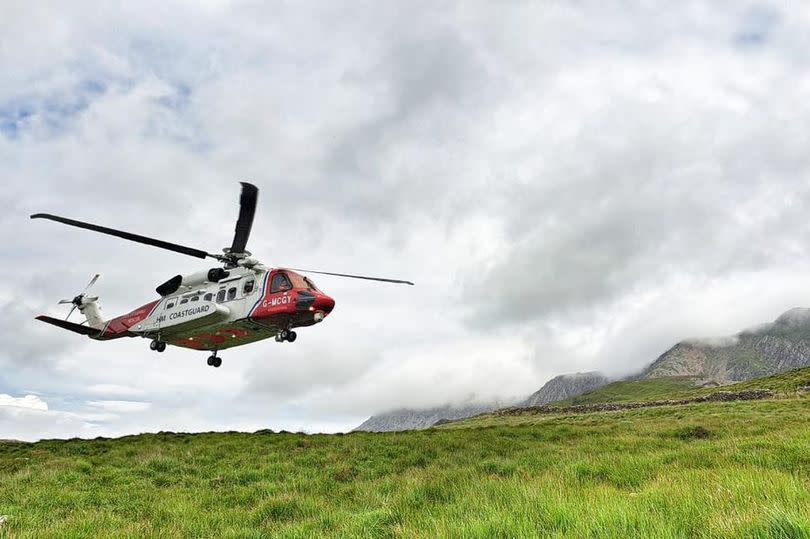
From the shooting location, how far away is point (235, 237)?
24109 mm

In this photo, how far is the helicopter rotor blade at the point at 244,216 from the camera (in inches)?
849

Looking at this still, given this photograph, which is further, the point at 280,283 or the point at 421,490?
the point at 280,283

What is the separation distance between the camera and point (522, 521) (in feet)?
17.1

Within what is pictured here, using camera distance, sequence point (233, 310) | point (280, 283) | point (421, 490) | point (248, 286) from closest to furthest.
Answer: point (421, 490), point (280, 283), point (233, 310), point (248, 286)

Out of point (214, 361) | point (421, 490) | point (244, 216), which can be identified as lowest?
point (421, 490)

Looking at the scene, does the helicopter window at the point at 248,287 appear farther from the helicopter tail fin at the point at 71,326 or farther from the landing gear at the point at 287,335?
the helicopter tail fin at the point at 71,326

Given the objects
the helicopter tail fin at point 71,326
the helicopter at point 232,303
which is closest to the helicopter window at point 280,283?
the helicopter at point 232,303

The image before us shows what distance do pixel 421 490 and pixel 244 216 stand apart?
56.3 feet

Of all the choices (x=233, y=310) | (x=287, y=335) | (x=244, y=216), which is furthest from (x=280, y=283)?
(x=244, y=216)

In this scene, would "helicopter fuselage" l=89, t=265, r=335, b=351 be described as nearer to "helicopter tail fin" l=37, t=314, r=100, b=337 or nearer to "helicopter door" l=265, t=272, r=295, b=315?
"helicopter door" l=265, t=272, r=295, b=315

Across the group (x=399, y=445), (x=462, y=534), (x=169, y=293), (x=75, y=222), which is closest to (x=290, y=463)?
(x=399, y=445)

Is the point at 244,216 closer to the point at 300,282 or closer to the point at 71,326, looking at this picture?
the point at 300,282

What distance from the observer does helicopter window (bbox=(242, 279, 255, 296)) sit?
23.9 m

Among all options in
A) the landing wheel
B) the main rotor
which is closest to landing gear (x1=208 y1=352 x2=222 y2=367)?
the landing wheel
